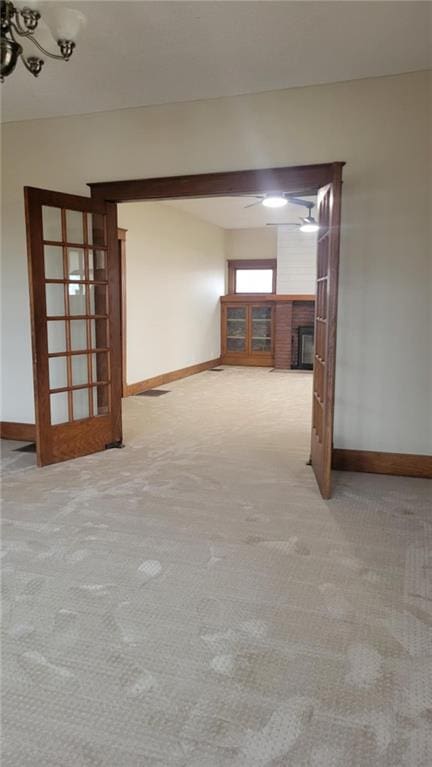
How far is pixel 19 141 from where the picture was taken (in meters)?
4.39

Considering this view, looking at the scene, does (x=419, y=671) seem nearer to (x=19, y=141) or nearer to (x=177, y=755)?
(x=177, y=755)

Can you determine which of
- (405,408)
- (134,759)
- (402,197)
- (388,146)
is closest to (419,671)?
(134,759)

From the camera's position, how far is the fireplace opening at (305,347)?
9.63 m

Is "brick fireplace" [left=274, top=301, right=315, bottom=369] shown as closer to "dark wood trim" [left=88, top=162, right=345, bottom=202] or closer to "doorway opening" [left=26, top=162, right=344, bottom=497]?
"doorway opening" [left=26, top=162, right=344, bottom=497]

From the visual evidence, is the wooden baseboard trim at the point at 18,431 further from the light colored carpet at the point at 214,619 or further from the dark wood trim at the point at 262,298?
the dark wood trim at the point at 262,298

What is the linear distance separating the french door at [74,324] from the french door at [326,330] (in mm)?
1698

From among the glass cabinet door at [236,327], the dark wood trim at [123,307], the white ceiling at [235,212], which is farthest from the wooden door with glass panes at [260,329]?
the dark wood trim at [123,307]

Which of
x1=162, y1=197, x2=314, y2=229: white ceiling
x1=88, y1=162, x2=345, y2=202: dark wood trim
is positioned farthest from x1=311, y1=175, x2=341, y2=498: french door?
x1=162, y1=197, x2=314, y2=229: white ceiling

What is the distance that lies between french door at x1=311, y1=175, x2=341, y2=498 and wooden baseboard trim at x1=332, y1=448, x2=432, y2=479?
9.3 inches

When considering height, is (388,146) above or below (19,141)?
below

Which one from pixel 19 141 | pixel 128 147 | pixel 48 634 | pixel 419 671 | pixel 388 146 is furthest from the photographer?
pixel 19 141

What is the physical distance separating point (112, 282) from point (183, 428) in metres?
1.65

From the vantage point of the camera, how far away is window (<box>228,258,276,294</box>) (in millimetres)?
10305

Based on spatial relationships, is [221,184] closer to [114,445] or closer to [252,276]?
[114,445]
